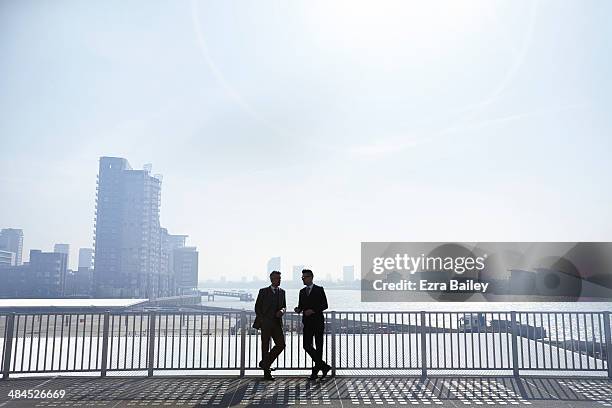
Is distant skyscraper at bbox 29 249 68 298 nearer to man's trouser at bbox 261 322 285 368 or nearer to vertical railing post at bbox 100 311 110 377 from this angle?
vertical railing post at bbox 100 311 110 377

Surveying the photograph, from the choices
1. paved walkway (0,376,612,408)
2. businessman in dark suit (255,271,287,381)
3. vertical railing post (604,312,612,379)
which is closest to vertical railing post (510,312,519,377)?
paved walkway (0,376,612,408)

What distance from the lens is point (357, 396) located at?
22.5 feet

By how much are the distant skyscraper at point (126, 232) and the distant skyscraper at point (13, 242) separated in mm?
35124

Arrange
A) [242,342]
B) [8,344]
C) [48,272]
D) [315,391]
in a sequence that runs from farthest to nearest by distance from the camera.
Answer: [48,272] → [242,342] → [8,344] → [315,391]

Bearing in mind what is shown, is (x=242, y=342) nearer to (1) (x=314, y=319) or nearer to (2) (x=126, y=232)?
(1) (x=314, y=319)

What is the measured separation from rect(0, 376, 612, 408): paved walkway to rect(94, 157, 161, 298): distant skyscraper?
155 m

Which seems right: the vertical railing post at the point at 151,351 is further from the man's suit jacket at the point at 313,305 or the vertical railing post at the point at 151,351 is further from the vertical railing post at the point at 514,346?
the vertical railing post at the point at 514,346

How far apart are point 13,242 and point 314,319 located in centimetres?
20578

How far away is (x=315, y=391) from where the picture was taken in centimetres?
710

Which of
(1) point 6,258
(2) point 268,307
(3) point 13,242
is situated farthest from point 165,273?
(2) point 268,307

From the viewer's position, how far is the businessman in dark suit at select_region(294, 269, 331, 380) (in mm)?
7980

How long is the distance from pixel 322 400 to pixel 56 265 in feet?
571

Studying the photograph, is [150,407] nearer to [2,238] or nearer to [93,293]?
Result: [93,293]

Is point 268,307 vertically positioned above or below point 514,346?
above
